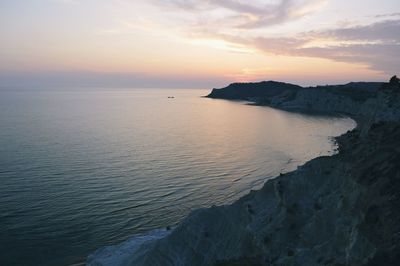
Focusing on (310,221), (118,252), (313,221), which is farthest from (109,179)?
(313,221)

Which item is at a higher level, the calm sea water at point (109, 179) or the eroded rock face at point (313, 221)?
the eroded rock face at point (313, 221)

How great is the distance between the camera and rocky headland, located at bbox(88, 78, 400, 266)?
2628 centimetres

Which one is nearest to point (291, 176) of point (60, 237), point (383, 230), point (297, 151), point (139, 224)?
point (383, 230)

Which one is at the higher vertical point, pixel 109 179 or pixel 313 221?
pixel 313 221

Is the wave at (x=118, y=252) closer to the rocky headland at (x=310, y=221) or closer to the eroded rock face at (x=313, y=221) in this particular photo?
the rocky headland at (x=310, y=221)

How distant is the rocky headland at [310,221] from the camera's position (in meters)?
26.3

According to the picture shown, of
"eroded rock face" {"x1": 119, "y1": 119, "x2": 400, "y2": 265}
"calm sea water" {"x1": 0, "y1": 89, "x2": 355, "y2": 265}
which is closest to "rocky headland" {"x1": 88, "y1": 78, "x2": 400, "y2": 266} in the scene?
"eroded rock face" {"x1": 119, "y1": 119, "x2": 400, "y2": 265}

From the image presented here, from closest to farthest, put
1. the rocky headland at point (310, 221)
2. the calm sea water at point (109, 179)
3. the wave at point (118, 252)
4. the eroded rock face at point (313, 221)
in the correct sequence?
the eroded rock face at point (313, 221) → the rocky headland at point (310, 221) → the wave at point (118, 252) → the calm sea water at point (109, 179)

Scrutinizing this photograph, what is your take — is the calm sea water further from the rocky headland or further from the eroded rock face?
the eroded rock face

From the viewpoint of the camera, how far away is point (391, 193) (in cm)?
2759

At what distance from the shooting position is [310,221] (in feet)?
107

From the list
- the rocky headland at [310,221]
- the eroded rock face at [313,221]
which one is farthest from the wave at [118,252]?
the eroded rock face at [313,221]

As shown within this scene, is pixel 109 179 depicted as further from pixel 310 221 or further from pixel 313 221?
pixel 313 221

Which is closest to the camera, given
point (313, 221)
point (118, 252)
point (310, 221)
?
point (313, 221)
